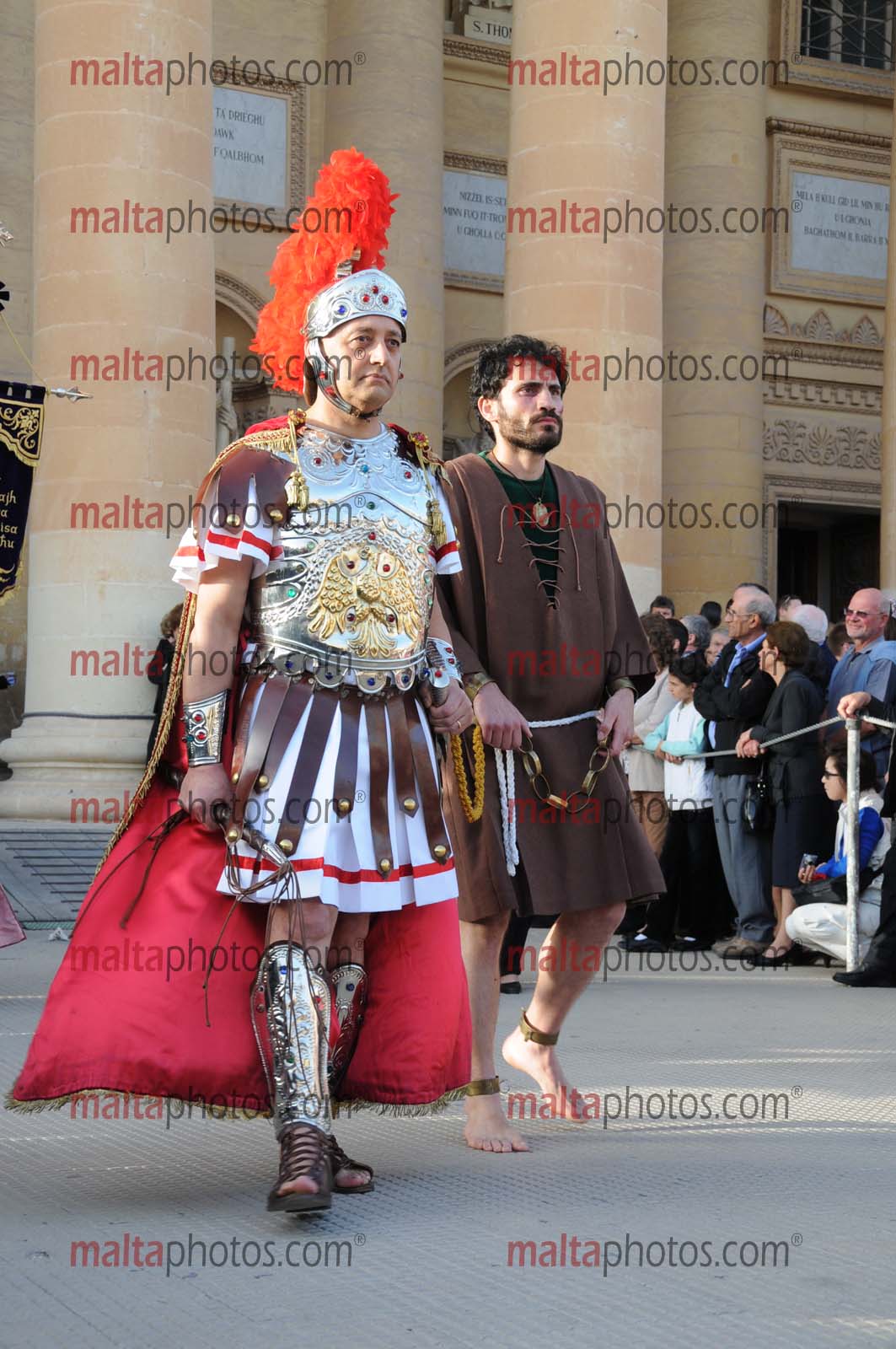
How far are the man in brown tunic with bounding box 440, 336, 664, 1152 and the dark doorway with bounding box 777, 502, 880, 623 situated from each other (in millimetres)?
18894

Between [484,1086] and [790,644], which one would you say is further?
[790,644]

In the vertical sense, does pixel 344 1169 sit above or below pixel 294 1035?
below

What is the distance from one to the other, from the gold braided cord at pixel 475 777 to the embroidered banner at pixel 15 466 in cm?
428

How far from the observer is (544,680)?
5477 millimetres

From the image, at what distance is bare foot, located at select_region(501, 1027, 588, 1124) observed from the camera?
552cm

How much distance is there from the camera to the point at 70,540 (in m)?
12.8

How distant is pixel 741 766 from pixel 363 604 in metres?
6.00

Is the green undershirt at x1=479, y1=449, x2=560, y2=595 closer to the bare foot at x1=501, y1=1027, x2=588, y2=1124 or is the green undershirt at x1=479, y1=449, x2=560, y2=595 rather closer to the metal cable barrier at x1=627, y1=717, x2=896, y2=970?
the bare foot at x1=501, y1=1027, x2=588, y2=1124

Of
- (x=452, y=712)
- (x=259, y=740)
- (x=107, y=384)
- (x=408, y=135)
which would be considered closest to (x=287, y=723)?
(x=259, y=740)

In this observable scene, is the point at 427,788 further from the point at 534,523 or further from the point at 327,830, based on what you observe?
the point at 534,523

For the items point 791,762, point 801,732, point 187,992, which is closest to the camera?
point 187,992

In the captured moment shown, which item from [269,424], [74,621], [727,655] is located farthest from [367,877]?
[74,621]

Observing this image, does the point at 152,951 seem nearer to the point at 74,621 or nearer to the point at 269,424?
the point at 269,424

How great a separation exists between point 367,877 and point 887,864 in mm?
5113
